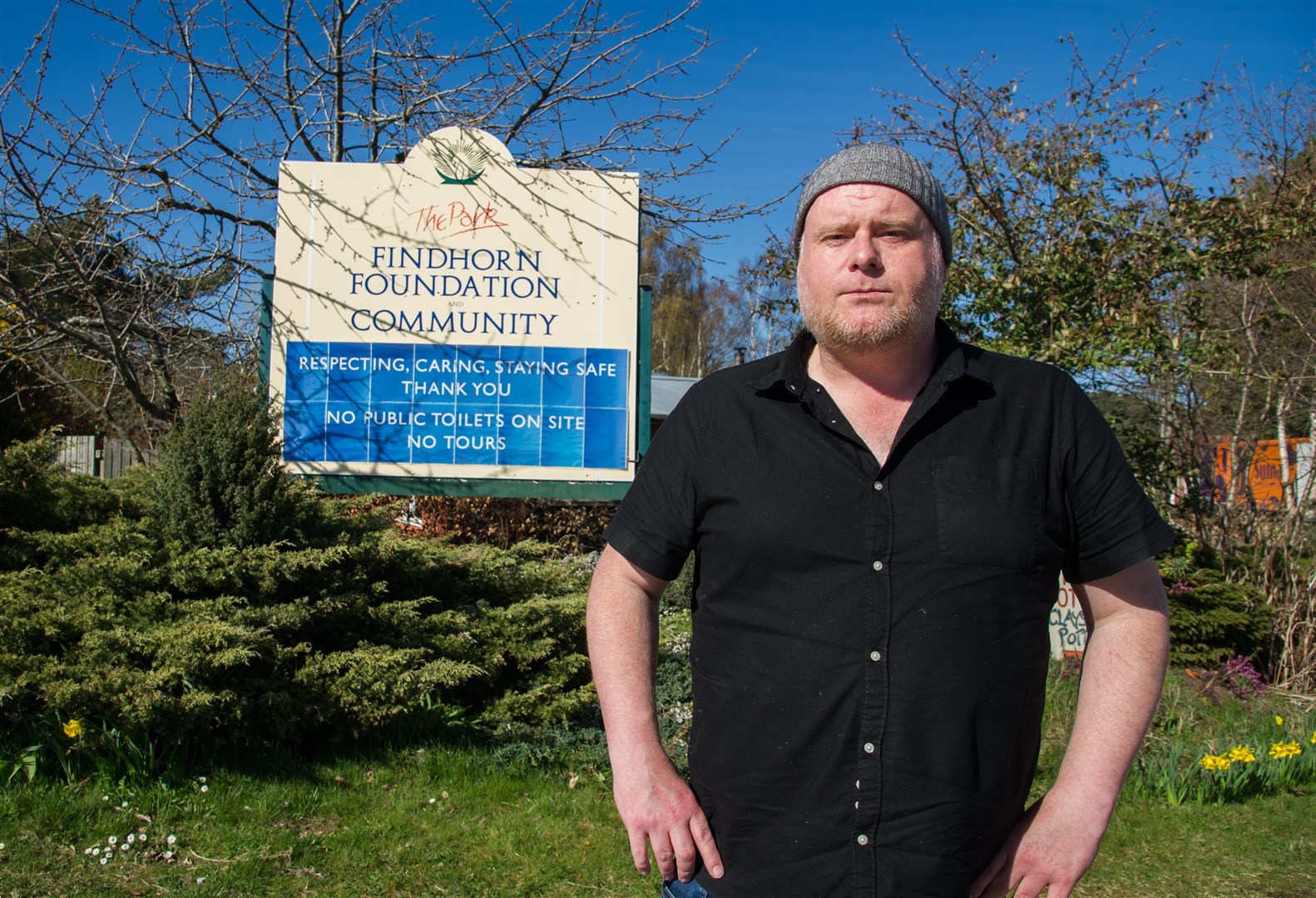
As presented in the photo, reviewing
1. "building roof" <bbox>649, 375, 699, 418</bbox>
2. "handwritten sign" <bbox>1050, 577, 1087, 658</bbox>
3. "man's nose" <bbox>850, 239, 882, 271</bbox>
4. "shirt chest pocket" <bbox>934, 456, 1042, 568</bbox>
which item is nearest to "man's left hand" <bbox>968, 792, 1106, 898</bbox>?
"shirt chest pocket" <bbox>934, 456, 1042, 568</bbox>

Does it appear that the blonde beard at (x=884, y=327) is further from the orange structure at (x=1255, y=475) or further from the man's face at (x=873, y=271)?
the orange structure at (x=1255, y=475)

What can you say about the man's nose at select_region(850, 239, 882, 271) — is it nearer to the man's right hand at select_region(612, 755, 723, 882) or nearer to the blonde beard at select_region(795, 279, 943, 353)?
the blonde beard at select_region(795, 279, 943, 353)

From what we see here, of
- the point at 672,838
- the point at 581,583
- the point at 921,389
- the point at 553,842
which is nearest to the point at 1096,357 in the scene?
the point at 581,583

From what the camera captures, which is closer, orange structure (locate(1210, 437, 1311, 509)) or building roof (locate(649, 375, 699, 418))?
orange structure (locate(1210, 437, 1311, 509))

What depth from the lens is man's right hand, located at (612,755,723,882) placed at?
1.74m

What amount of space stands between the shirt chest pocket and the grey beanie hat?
0.46m

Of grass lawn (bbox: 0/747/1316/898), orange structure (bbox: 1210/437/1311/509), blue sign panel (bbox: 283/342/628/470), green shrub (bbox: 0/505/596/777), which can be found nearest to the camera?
grass lawn (bbox: 0/747/1316/898)

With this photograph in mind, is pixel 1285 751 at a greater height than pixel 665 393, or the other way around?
pixel 665 393

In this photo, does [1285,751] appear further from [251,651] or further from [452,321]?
[452,321]

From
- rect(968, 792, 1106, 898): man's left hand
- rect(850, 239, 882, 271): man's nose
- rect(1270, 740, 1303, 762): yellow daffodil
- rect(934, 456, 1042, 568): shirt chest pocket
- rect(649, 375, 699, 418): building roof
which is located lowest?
rect(1270, 740, 1303, 762): yellow daffodil

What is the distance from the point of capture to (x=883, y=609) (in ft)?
5.40

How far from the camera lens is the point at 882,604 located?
1647 millimetres

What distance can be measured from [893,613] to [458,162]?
4.75m

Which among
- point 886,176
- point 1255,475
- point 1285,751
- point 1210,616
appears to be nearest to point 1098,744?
point 886,176
